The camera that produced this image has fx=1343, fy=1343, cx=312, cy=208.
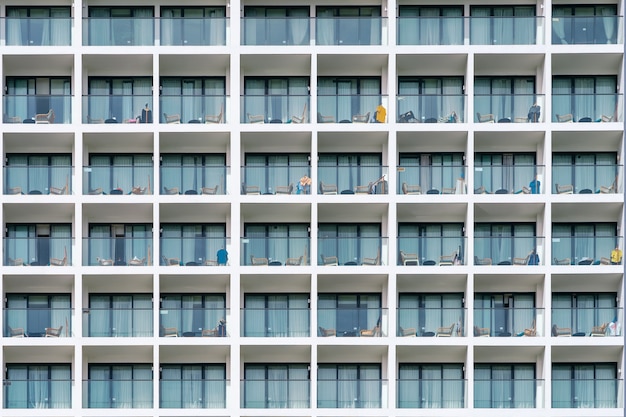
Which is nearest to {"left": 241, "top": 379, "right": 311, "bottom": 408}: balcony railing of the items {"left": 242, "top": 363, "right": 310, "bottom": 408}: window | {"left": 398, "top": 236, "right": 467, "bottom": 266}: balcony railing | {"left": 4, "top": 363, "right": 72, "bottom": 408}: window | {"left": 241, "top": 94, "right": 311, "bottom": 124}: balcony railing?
{"left": 242, "top": 363, "right": 310, "bottom": 408}: window

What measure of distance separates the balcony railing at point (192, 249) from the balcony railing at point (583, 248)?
465 inches

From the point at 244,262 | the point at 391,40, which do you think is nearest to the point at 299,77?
the point at 391,40

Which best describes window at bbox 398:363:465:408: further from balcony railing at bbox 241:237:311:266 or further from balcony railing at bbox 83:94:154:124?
balcony railing at bbox 83:94:154:124

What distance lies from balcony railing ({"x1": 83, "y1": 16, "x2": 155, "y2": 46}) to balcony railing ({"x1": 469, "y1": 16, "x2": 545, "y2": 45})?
1173 centimetres

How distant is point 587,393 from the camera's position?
47.3 metres

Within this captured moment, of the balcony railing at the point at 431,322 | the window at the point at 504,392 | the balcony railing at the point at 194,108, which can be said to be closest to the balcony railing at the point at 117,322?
the balcony railing at the point at 194,108

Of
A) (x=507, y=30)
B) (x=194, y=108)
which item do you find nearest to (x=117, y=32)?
(x=194, y=108)

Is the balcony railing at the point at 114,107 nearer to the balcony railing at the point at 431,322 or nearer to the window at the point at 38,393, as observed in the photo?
the window at the point at 38,393

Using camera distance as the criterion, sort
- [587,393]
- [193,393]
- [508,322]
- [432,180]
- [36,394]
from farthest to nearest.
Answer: [432,180] → [508,322] → [587,393] → [193,393] → [36,394]

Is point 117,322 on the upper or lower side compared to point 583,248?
lower

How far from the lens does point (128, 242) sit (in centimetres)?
4769

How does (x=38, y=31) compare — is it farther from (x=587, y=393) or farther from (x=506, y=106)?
(x=587, y=393)

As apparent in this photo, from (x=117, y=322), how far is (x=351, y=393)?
862 centimetres

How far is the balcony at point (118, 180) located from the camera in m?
48.0
